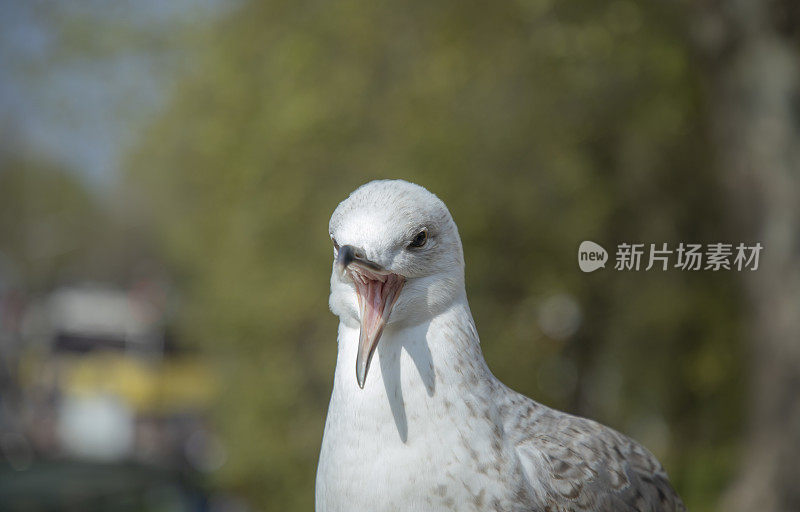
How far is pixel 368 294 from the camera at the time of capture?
2.24 metres

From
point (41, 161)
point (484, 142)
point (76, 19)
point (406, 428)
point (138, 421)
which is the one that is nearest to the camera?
point (406, 428)

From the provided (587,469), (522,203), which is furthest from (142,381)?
(587,469)

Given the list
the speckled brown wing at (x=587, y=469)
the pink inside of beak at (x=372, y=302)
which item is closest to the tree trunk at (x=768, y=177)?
the speckled brown wing at (x=587, y=469)

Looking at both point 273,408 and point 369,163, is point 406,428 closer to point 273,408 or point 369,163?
point 369,163

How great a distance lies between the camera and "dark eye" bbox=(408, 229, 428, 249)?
2.25 m

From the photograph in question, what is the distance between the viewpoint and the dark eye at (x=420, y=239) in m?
2.25

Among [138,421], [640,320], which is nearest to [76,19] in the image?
[138,421]

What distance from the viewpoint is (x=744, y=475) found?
7992 millimetres

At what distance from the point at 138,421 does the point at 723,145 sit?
15715 mm

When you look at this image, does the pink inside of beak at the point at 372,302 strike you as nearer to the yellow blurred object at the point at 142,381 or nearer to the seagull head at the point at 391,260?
the seagull head at the point at 391,260

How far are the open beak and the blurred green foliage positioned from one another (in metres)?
5.47

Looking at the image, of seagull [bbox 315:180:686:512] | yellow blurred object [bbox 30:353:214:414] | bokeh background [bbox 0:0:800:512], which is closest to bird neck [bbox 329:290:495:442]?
seagull [bbox 315:180:686:512]

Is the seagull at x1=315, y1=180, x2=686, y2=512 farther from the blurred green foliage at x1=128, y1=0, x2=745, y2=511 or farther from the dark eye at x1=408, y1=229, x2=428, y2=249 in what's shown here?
the blurred green foliage at x1=128, y1=0, x2=745, y2=511

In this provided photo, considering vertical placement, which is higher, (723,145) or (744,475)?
(723,145)
